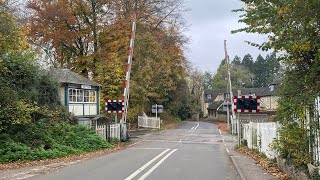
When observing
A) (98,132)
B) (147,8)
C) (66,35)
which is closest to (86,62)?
(66,35)

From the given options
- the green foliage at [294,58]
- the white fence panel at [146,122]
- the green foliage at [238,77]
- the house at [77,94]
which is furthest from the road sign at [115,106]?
the green foliage at [238,77]

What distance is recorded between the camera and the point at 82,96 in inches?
1382

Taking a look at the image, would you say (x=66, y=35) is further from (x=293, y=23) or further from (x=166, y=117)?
(x=293, y=23)

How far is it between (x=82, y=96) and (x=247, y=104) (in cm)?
1600

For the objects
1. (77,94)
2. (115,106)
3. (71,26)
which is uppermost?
(71,26)

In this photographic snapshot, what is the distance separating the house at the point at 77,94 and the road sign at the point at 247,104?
45.1 feet

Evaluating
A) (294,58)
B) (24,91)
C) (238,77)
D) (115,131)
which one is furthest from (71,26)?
(238,77)

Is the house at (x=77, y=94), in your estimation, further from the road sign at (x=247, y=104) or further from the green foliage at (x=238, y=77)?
the green foliage at (x=238, y=77)

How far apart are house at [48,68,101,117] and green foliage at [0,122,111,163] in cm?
844

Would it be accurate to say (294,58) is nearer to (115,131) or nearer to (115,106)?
(115,106)

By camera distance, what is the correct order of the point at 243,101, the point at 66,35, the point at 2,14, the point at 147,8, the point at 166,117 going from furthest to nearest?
1. the point at 166,117
2. the point at 147,8
3. the point at 66,35
4. the point at 243,101
5. the point at 2,14

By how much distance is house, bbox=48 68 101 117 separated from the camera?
3269 centimetres

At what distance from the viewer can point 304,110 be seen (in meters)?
9.87

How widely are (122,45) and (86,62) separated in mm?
4491
